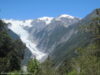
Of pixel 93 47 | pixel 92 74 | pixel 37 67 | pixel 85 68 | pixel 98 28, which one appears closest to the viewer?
pixel 98 28

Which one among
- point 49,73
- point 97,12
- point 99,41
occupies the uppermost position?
point 97,12

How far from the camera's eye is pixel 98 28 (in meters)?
38.5

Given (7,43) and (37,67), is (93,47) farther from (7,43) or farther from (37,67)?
(37,67)

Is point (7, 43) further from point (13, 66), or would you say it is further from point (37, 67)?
point (37, 67)

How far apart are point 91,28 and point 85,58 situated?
49.6 ft

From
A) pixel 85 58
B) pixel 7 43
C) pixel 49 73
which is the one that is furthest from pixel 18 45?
pixel 85 58

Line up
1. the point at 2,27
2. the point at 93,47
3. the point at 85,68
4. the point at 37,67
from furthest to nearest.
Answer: the point at 37,67 → the point at 2,27 → the point at 85,68 → the point at 93,47

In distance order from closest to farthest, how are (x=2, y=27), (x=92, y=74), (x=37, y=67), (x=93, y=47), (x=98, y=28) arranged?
1. (x=98, y=28)
2. (x=93, y=47)
3. (x=92, y=74)
4. (x=2, y=27)
5. (x=37, y=67)

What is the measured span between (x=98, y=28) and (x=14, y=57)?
39.9 meters

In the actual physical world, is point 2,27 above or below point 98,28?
above

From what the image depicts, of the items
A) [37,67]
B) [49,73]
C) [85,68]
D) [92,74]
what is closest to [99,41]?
[92,74]

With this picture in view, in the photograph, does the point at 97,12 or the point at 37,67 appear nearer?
the point at 97,12

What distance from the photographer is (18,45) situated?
78125 millimetres

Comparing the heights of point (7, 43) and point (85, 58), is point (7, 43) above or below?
above
